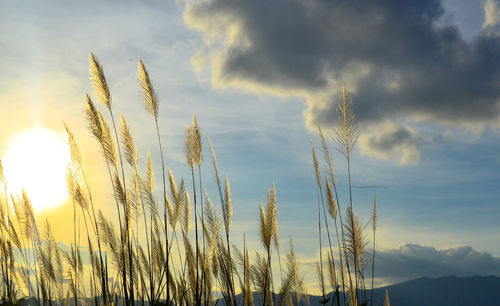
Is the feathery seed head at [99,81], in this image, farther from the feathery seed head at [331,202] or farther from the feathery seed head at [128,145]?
the feathery seed head at [331,202]

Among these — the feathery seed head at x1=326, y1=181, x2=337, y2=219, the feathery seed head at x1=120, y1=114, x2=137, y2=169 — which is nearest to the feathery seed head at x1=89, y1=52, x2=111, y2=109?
the feathery seed head at x1=120, y1=114, x2=137, y2=169

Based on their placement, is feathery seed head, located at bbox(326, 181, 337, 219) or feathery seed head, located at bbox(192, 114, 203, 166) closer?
feathery seed head, located at bbox(192, 114, 203, 166)

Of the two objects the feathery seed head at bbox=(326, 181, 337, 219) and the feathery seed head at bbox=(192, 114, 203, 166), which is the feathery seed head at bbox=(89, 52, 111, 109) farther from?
the feathery seed head at bbox=(326, 181, 337, 219)

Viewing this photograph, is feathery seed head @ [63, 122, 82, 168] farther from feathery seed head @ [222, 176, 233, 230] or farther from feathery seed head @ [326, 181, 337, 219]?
feathery seed head @ [326, 181, 337, 219]

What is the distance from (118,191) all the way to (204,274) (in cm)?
91

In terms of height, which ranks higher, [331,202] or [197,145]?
[197,145]

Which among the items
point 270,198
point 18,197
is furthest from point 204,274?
point 18,197

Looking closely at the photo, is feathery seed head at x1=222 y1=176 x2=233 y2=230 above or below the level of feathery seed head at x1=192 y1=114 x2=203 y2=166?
below

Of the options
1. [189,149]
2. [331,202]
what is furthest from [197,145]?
[331,202]

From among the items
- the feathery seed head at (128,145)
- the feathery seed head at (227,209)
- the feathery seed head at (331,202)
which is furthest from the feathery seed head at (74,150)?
the feathery seed head at (331,202)

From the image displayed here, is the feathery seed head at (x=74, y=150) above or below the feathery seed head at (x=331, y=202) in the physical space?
above

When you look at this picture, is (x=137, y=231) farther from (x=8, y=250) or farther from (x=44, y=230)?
(x=8, y=250)

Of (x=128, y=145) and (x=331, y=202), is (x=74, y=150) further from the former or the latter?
(x=331, y=202)

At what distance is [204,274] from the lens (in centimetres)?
299
